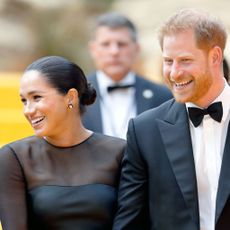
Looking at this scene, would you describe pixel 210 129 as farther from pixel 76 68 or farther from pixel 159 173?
pixel 76 68

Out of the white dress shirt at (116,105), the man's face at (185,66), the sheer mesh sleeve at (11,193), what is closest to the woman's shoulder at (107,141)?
the sheer mesh sleeve at (11,193)

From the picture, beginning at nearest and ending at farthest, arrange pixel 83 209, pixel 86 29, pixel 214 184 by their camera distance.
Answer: pixel 214 184 < pixel 83 209 < pixel 86 29

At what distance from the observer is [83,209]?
14.4 feet

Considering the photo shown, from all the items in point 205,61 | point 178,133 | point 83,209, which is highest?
point 205,61

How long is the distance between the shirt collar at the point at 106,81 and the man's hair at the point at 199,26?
2747 millimetres

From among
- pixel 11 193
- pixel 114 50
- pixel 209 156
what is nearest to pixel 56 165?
pixel 11 193

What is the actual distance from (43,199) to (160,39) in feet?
3.17

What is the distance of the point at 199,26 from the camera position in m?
4.14

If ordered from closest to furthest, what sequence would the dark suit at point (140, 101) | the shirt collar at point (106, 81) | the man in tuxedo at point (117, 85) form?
the dark suit at point (140, 101) < the man in tuxedo at point (117, 85) < the shirt collar at point (106, 81)

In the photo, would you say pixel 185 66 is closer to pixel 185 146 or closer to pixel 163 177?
pixel 185 146

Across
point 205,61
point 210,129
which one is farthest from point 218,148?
point 205,61

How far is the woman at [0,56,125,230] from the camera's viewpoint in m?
4.35

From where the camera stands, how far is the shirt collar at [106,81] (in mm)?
6938

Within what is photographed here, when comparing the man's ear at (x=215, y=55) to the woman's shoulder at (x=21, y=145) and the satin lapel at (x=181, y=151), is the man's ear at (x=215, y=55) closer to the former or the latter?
the satin lapel at (x=181, y=151)
